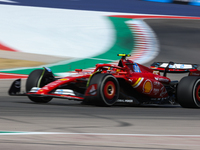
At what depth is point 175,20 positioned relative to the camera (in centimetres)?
2683

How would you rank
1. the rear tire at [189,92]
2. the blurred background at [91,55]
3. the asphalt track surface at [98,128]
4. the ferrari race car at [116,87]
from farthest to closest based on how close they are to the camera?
the rear tire at [189,92] → the ferrari race car at [116,87] → the blurred background at [91,55] → the asphalt track surface at [98,128]

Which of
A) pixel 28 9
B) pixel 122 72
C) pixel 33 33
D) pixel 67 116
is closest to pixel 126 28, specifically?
pixel 33 33

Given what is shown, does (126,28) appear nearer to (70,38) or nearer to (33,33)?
(70,38)

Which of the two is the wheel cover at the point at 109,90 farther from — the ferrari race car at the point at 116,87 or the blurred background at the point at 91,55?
the blurred background at the point at 91,55

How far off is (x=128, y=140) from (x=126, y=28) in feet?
64.7

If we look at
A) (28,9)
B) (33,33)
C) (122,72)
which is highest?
(28,9)

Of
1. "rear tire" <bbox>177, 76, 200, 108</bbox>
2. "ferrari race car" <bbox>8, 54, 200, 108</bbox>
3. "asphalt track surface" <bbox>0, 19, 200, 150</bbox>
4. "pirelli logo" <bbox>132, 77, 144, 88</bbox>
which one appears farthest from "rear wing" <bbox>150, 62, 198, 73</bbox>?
"asphalt track surface" <bbox>0, 19, 200, 150</bbox>

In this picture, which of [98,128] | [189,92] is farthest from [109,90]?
[98,128]

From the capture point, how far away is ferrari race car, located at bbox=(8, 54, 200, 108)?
841cm

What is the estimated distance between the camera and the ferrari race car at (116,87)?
8.41m

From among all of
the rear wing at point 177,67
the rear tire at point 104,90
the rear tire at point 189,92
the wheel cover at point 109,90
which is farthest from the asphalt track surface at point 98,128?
the rear wing at point 177,67

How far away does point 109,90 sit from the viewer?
854 cm

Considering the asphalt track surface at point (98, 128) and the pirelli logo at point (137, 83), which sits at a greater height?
the pirelli logo at point (137, 83)

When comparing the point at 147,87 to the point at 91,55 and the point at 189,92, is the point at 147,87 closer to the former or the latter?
the point at 189,92
